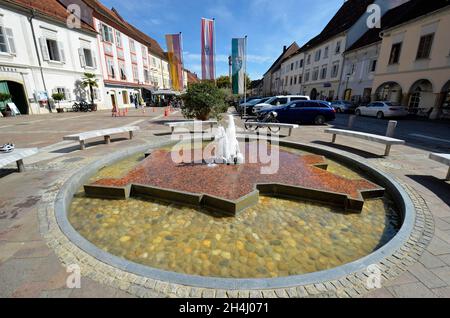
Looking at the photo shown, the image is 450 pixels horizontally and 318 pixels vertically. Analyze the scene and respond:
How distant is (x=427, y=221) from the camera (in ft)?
11.7

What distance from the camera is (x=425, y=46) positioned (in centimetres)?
1833

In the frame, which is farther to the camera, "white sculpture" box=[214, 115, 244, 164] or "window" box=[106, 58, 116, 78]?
"window" box=[106, 58, 116, 78]

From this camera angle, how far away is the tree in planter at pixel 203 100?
509 inches

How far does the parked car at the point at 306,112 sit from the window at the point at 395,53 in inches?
495

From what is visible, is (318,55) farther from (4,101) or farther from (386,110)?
(4,101)

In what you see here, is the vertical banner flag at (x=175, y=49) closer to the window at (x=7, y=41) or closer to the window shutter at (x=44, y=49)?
the window shutter at (x=44, y=49)

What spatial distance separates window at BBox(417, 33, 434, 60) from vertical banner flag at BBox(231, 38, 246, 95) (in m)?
15.5

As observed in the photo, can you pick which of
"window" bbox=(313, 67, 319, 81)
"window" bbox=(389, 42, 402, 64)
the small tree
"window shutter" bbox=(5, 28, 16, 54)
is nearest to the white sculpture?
"window shutter" bbox=(5, 28, 16, 54)

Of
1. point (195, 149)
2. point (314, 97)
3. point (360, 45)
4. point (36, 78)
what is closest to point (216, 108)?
point (195, 149)

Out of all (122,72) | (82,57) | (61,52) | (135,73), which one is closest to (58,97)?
(61,52)

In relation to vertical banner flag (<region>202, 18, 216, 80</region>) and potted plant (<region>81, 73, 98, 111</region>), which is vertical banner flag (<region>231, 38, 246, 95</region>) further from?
potted plant (<region>81, 73, 98, 111</region>)

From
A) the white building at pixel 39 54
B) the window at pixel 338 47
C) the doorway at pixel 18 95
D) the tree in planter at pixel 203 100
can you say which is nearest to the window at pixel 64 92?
the white building at pixel 39 54

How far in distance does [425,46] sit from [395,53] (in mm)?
2903

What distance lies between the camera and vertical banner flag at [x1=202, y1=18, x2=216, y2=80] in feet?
63.9
